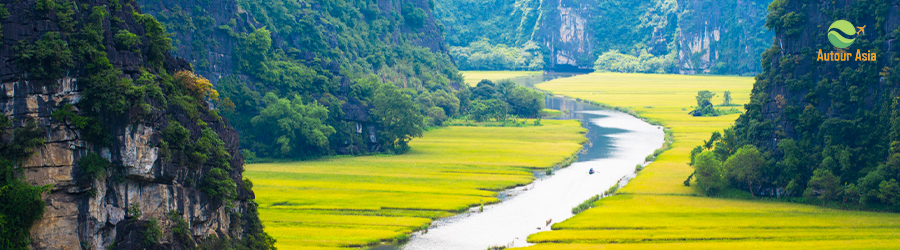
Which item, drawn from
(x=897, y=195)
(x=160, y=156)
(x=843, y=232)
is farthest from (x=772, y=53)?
(x=160, y=156)

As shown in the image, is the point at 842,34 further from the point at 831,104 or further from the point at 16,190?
the point at 16,190

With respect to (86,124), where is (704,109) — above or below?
above

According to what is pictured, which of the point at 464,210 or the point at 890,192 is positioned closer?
the point at 890,192

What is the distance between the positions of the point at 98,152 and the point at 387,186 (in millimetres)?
35388

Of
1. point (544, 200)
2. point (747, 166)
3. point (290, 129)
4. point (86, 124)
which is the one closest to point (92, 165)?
point (86, 124)

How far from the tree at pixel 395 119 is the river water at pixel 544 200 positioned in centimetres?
1858

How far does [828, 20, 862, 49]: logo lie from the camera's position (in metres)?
63.9

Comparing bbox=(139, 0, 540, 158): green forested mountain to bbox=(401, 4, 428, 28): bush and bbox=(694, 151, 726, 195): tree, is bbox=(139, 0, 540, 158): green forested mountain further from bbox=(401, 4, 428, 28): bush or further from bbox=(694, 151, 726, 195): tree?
bbox=(401, 4, 428, 28): bush

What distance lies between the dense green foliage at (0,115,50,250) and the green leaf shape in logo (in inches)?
2191

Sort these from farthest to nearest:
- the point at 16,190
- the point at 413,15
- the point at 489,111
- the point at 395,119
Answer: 1. the point at 413,15
2. the point at 489,111
3. the point at 395,119
4. the point at 16,190

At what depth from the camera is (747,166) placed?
65.8 meters

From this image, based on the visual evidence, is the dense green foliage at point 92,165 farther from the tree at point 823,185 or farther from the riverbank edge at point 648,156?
the tree at point 823,185

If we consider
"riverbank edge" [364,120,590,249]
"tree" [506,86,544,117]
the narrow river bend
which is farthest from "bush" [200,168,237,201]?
"tree" [506,86,544,117]

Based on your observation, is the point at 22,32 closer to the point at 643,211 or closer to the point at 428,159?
the point at 643,211
